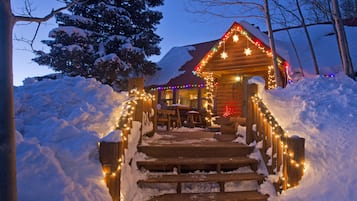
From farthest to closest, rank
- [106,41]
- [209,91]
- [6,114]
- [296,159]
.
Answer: [106,41]
[209,91]
[296,159]
[6,114]

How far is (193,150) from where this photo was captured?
16.7ft

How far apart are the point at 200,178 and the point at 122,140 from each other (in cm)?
149

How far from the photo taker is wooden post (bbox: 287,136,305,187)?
3.66 meters

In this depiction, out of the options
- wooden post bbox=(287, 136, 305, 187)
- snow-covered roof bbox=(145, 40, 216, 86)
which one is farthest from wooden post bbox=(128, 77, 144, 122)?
snow-covered roof bbox=(145, 40, 216, 86)

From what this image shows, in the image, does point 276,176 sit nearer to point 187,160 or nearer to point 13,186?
point 187,160

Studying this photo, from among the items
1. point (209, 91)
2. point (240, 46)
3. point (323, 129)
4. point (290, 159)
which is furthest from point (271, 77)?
point (290, 159)

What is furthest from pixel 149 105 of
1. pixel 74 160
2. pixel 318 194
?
pixel 318 194

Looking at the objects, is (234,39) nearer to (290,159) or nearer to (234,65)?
(234,65)

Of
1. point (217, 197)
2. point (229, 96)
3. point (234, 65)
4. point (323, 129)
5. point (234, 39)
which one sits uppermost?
point (234, 39)

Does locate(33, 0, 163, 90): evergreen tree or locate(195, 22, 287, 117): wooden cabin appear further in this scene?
locate(33, 0, 163, 90): evergreen tree

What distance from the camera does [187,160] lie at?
4.66 m

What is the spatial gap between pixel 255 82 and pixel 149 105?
2699mm

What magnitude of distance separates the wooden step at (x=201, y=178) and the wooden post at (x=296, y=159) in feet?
2.47

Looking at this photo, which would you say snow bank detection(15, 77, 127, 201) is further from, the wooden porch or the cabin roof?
the cabin roof
